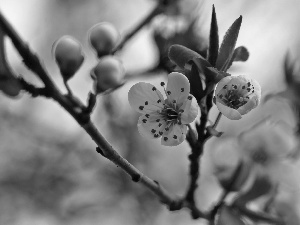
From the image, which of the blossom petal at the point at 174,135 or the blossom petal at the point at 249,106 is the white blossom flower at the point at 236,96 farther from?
the blossom petal at the point at 174,135

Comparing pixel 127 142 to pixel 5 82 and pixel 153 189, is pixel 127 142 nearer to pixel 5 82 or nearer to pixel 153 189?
pixel 153 189

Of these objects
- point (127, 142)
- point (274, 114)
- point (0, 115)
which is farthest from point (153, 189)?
point (0, 115)

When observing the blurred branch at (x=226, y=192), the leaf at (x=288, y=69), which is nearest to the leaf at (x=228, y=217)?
the blurred branch at (x=226, y=192)

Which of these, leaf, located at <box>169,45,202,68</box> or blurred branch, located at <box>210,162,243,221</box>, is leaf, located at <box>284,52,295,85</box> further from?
leaf, located at <box>169,45,202,68</box>

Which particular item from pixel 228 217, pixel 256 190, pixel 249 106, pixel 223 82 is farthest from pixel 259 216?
pixel 223 82

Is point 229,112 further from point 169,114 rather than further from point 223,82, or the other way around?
point 169,114
